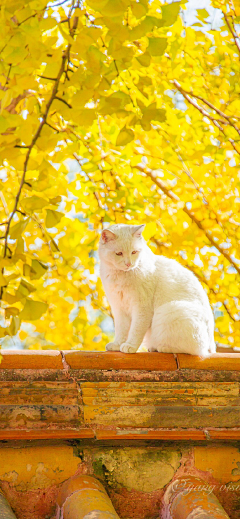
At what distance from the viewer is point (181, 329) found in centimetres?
195

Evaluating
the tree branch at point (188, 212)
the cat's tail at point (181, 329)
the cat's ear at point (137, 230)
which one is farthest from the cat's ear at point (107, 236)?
the tree branch at point (188, 212)

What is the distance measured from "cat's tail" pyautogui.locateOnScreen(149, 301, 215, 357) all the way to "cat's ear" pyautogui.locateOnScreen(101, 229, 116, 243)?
470mm

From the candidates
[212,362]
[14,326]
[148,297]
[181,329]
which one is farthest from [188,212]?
[14,326]

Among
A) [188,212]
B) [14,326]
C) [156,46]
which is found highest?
[156,46]

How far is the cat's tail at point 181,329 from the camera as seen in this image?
74.6 inches

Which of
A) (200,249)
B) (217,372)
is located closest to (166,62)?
(200,249)

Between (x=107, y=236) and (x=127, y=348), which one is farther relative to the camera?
(x=107, y=236)

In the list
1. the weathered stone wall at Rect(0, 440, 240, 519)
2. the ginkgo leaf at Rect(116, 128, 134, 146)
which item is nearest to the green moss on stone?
the weathered stone wall at Rect(0, 440, 240, 519)

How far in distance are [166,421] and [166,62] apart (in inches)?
115

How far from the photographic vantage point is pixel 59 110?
4.43ft

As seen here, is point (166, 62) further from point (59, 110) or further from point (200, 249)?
point (59, 110)

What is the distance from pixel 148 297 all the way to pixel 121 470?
2.77 feet

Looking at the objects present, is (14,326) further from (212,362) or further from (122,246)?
(122,246)

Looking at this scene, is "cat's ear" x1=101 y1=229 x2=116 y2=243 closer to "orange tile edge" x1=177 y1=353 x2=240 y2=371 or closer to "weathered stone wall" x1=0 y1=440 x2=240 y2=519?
"orange tile edge" x1=177 y1=353 x2=240 y2=371
